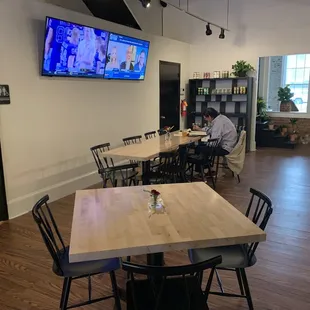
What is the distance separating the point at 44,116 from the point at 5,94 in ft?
2.21

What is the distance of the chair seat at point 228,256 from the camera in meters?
2.06

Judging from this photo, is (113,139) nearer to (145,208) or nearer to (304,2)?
(145,208)

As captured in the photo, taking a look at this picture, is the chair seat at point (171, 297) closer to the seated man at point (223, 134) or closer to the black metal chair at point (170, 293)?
the black metal chair at point (170, 293)

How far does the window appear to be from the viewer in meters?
9.56

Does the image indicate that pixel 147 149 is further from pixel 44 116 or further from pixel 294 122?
pixel 294 122

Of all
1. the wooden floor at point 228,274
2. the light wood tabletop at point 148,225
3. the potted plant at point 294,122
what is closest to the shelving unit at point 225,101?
the potted plant at point 294,122

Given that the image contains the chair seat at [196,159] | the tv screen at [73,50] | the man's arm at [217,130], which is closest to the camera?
the tv screen at [73,50]

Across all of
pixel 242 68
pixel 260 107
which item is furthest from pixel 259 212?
pixel 260 107

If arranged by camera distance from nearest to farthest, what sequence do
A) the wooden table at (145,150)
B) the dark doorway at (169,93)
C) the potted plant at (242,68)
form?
the wooden table at (145,150)
the dark doorway at (169,93)
the potted plant at (242,68)

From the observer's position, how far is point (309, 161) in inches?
282

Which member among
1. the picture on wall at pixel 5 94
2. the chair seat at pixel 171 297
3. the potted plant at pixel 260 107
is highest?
the picture on wall at pixel 5 94

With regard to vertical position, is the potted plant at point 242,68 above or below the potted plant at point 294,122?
above

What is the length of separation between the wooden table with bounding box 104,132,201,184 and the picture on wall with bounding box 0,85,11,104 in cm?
133

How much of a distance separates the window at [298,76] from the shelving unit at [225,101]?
2483 mm
